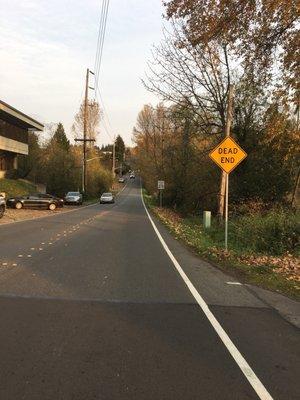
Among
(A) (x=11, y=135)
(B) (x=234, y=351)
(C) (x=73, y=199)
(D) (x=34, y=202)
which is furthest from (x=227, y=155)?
(A) (x=11, y=135)

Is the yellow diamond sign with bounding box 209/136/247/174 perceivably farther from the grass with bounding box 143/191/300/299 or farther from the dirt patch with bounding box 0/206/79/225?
the dirt patch with bounding box 0/206/79/225

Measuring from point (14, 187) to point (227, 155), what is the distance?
40.4 m

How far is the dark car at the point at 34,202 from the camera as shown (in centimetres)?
4250

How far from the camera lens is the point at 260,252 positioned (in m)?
15.7

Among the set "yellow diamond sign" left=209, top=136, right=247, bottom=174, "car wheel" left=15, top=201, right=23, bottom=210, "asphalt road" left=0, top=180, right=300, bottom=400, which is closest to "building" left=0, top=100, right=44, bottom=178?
"car wheel" left=15, top=201, right=23, bottom=210

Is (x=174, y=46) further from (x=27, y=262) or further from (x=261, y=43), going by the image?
(x=27, y=262)

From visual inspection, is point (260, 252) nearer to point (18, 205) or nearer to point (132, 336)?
point (132, 336)

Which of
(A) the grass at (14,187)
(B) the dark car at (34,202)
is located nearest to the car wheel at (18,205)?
(B) the dark car at (34,202)

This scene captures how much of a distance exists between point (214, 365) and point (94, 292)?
3.83 m

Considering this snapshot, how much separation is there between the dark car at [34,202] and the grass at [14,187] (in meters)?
5.74

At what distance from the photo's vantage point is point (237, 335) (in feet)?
20.7

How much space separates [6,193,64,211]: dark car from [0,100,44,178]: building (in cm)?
973

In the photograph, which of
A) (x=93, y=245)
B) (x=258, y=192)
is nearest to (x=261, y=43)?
(x=93, y=245)

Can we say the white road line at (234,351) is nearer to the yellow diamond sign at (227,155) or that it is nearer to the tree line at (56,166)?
the yellow diamond sign at (227,155)
